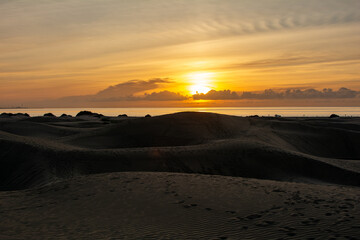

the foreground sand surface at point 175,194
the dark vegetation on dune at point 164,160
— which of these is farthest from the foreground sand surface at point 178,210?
the dark vegetation on dune at point 164,160

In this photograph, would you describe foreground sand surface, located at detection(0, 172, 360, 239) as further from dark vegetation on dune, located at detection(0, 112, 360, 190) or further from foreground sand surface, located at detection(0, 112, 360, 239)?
dark vegetation on dune, located at detection(0, 112, 360, 190)

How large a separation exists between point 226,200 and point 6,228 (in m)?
3.68

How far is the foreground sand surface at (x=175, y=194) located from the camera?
5.00 meters

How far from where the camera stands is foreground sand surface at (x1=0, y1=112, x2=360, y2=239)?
5.00m

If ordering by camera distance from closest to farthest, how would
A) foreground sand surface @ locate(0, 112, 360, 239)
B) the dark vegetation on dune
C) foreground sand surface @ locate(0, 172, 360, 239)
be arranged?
foreground sand surface @ locate(0, 172, 360, 239) → foreground sand surface @ locate(0, 112, 360, 239) → the dark vegetation on dune

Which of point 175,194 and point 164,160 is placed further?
point 164,160

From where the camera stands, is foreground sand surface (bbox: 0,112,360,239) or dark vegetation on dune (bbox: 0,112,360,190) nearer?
foreground sand surface (bbox: 0,112,360,239)

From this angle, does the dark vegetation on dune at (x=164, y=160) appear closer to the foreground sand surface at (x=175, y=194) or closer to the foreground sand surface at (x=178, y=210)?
the foreground sand surface at (x=175, y=194)

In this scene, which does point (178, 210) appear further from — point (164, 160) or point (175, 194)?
point (164, 160)

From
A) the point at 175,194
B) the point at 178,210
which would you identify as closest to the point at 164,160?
the point at 175,194

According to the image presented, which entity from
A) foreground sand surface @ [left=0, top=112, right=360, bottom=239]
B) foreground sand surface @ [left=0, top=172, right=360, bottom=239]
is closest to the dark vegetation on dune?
foreground sand surface @ [left=0, top=112, right=360, bottom=239]

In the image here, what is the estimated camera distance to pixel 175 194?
6930mm

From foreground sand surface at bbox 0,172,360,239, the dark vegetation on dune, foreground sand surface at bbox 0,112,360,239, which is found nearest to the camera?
foreground sand surface at bbox 0,172,360,239

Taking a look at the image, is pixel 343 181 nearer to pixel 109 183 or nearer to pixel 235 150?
pixel 235 150
